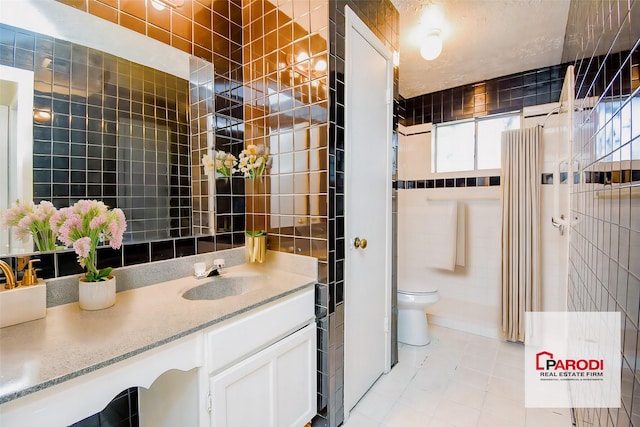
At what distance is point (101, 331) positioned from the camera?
2.79 feet

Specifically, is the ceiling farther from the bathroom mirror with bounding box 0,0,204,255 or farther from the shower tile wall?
the bathroom mirror with bounding box 0,0,204,255

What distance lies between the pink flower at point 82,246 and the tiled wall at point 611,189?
147 cm

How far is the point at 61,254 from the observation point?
106 cm

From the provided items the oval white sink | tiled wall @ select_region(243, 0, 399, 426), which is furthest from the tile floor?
the oval white sink

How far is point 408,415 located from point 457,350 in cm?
92

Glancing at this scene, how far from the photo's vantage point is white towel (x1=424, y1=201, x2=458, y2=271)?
2.58 m

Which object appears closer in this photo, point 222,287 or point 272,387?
point 272,387

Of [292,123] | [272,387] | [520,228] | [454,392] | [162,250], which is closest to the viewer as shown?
[272,387]

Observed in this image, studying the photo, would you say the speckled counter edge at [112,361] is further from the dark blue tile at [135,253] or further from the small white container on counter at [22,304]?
the dark blue tile at [135,253]

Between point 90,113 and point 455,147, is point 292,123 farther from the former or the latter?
point 455,147

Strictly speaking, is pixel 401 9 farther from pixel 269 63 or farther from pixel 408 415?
pixel 408 415

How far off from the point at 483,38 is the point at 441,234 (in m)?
1.56

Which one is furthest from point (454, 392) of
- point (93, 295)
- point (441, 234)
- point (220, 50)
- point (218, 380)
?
point (220, 50)

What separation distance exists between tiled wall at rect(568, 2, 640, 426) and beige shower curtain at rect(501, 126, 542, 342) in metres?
1.06
